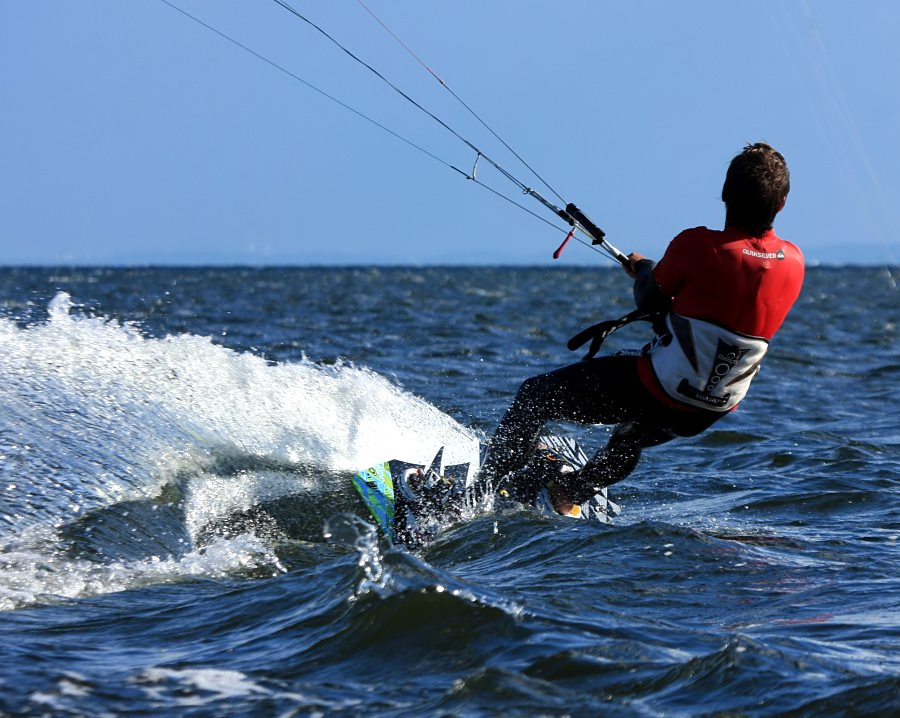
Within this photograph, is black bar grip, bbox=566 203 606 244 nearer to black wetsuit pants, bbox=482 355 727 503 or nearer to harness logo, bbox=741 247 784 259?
black wetsuit pants, bbox=482 355 727 503

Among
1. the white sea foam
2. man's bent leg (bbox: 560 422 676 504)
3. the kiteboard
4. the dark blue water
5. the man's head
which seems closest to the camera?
the dark blue water

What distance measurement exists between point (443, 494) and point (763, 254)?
217 cm

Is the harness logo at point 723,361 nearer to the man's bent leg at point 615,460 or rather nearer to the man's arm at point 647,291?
the man's arm at point 647,291

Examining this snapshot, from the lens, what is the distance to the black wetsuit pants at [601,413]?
5480 mm

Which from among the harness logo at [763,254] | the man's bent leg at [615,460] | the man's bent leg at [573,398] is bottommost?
the man's bent leg at [615,460]

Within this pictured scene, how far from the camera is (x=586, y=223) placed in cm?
586

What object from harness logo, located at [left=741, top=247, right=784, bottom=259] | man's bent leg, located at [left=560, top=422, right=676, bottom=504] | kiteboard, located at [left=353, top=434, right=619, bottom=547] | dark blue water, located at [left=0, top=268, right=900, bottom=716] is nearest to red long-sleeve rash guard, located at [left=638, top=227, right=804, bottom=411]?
harness logo, located at [left=741, top=247, right=784, bottom=259]

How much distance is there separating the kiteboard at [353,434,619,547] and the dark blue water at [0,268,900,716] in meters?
0.14

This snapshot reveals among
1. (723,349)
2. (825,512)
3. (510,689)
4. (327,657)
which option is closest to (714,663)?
(510,689)

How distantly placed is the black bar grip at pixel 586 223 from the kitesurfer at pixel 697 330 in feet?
0.92

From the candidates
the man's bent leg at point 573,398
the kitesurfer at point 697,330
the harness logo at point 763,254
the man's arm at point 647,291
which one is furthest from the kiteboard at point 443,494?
the harness logo at point 763,254

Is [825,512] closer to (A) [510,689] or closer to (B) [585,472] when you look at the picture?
(B) [585,472]

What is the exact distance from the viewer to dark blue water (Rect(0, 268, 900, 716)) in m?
3.49

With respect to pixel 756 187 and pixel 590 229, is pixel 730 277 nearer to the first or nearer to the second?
pixel 756 187
